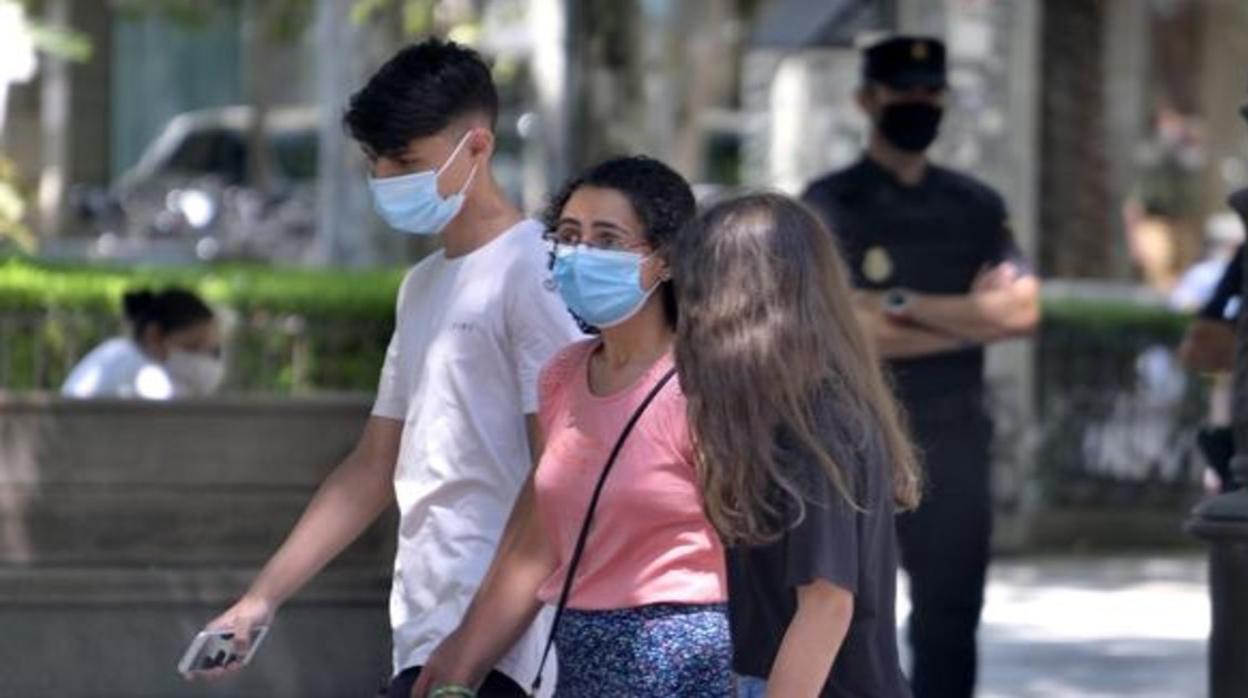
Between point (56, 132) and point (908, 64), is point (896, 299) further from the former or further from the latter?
point (56, 132)

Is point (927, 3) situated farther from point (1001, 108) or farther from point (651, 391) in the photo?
point (651, 391)

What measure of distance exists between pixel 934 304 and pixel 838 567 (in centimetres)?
328

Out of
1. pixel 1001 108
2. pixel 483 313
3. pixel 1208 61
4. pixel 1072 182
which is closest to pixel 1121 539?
pixel 1001 108

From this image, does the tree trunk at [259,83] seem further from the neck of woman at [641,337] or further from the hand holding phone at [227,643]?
the neck of woman at [641,337]

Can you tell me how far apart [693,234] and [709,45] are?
83.4ft

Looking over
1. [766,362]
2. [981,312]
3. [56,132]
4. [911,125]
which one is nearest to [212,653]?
[766,362]

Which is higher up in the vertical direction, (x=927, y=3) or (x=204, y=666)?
(x=927, y=3)

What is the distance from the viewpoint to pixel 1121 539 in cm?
1517

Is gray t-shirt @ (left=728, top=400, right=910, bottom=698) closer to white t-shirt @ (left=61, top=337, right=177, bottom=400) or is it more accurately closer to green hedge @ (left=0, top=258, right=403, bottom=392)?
white t-shirt @ (left=61, top=337, right=177, bottom=400)

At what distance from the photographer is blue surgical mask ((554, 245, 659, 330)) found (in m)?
4.73

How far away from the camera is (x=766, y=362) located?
4312 millimetres

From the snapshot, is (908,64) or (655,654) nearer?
(655,654)

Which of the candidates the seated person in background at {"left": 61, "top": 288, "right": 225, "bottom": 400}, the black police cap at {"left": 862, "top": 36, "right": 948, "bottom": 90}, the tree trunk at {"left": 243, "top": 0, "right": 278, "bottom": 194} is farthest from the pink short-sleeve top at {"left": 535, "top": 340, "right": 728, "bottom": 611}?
the tree trunk at {"left": 243, "top": 0, "right": 278, "bottom": 194}

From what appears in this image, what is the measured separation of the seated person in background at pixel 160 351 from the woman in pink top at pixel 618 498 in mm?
5701
